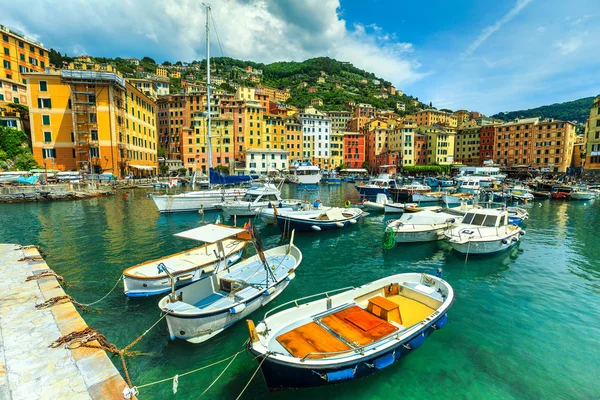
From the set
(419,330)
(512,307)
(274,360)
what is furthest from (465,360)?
(274,360)

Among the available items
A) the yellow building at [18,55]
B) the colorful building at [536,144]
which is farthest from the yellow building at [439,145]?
the yellow building at [18,55]

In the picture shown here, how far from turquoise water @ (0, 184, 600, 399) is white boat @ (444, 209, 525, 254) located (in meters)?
0.70

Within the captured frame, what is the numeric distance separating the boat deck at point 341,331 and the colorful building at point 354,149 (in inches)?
3793

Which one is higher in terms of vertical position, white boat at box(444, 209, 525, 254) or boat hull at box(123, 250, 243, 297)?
white boat at box(444, 209, 525, 254)

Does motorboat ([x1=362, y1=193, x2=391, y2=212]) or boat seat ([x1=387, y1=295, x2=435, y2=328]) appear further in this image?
motorboat ([x1=362, y1=193, x2=391, y2=212])

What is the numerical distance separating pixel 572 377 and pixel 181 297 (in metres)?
11.4

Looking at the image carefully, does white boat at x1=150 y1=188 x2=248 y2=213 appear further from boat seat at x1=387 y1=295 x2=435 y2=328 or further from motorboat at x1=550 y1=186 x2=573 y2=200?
motorboat at x1=550 y1=186 x2=573 y2=200

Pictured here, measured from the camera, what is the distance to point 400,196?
41.4 m

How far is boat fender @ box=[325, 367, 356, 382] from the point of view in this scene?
6359 mm

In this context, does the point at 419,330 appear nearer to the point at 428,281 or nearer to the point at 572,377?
the point at 428,281

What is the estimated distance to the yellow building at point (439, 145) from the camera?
9712cm

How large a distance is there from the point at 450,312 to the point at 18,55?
92060 millimetres

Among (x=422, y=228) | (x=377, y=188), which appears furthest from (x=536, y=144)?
(x=422, y=228)

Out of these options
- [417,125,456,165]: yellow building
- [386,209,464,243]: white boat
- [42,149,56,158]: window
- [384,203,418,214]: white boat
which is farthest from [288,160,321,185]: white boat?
[386,209,464,243]: white boat
